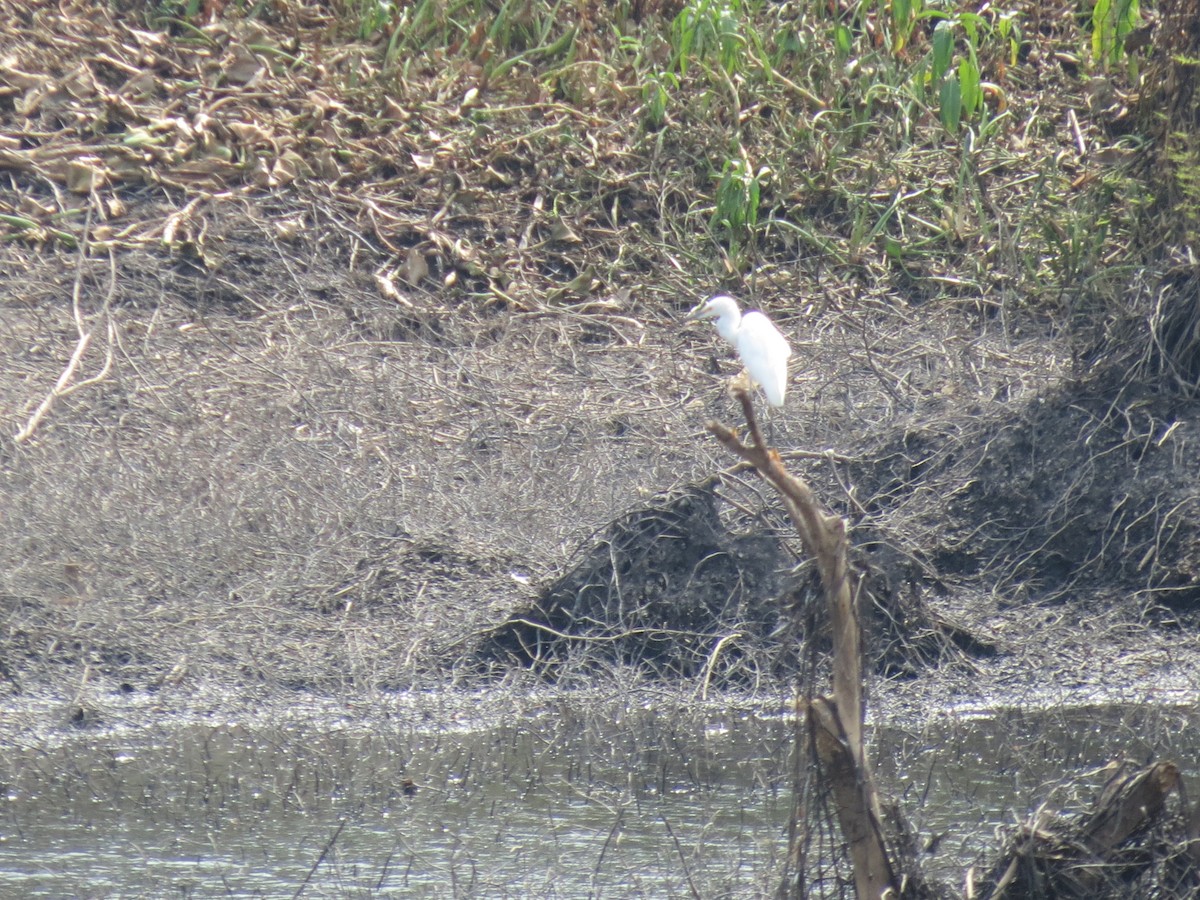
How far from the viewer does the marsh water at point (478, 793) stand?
474 cm

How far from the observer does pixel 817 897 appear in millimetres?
4195

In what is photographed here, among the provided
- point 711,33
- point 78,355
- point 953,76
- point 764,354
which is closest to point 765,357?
point 764,354

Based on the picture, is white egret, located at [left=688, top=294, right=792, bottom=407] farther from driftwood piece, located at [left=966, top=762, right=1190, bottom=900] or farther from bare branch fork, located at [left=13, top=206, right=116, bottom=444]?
bare branch fork, located at [left=13, top=206, right=116, bottom=444]

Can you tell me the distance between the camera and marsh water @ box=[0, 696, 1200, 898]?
4.74 metres

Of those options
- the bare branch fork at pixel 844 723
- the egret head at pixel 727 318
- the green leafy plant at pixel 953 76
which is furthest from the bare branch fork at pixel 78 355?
the bare branch fork at pixel 844 723

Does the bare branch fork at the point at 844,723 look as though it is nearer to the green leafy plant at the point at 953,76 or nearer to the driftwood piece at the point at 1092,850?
the driftwood piece at the point at 1092,850

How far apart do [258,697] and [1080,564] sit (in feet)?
11.1

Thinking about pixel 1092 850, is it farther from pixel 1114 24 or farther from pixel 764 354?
pixel 1114 24

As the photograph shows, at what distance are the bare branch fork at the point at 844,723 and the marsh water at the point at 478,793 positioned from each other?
17.9 inches

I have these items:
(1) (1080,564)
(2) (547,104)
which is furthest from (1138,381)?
(2) (547,104)

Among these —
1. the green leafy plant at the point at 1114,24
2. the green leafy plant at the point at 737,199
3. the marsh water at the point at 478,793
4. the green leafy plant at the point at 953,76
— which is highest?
the green leafy plant at the point at 1114,24

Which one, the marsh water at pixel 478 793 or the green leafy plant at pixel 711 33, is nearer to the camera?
the marsh water at pixel 478 793

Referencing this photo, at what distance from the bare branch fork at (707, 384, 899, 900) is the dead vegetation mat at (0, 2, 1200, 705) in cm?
21

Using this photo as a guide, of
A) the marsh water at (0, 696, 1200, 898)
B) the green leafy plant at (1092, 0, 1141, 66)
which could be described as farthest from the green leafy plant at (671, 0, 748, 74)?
the marsh water at (0, 696, 1200, 898)
